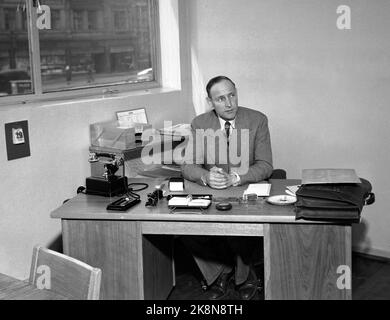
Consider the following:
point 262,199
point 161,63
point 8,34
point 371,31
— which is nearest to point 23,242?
point 8,34

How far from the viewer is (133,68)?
4582mm

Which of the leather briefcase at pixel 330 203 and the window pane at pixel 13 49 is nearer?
the leather briefcase at pixel 330 203

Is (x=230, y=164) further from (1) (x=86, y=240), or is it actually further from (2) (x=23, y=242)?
(2) (x=23, y=242)

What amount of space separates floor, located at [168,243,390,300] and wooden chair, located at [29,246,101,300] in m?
1.65

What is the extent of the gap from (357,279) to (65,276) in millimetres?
2392

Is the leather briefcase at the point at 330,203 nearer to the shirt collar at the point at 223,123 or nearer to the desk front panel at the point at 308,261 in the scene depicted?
the desk front panel at the point at 308,261

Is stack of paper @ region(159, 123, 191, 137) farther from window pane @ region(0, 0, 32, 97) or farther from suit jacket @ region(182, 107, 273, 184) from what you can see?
window pane @ region(0, 0, 32, 97)

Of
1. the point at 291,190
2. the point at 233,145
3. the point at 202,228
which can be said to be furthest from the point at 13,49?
the point at 291,190

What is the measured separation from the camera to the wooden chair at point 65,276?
73.7 inches

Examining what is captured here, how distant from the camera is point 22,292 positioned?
1998 millimetres

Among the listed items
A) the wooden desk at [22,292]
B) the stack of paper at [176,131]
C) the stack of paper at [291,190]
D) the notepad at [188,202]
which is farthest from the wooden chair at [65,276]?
the stack of paper at [176,131]

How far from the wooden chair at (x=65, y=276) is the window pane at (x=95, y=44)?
1950 mm

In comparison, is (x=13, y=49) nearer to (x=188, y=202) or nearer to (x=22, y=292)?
(x=188, y=202)
